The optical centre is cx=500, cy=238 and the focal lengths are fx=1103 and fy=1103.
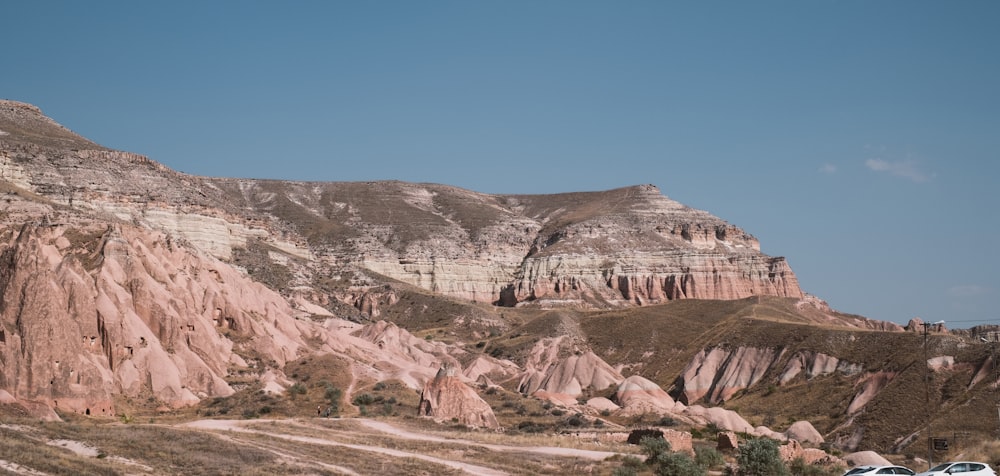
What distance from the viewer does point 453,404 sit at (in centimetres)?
6100

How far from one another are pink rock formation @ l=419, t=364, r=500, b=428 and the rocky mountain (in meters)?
0.12

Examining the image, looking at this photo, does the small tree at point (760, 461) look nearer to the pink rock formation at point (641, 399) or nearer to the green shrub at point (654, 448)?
the green shrub at point (654, 448)

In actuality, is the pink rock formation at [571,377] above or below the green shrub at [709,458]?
above

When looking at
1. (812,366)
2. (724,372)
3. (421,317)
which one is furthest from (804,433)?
(421,317)

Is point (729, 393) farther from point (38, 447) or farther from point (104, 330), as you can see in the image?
point (38, 447)

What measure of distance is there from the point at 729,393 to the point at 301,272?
59.5 meters

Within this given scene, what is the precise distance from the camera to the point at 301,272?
138 meters

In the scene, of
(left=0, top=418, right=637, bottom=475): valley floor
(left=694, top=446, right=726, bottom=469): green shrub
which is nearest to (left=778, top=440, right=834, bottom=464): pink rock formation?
(left=694, top=446, right=726, bottom=469): green shrub

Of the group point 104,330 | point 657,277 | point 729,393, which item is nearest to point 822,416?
point 729,393

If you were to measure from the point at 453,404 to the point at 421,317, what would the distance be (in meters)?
75.5

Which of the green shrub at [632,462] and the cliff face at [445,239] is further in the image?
the cliff face at [445,239]

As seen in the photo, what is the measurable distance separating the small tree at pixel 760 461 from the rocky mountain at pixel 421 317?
20.2m

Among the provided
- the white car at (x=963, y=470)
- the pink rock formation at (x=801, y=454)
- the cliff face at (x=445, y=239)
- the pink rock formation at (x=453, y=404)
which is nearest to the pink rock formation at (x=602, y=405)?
the pink rock formation at (x=453, y=404)

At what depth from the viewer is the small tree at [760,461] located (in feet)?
138
